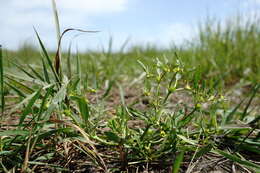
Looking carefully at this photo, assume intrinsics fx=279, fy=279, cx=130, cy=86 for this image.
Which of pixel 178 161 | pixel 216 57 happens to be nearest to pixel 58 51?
pixel 178 161

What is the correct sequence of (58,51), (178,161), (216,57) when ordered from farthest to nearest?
(216,57)
(58,51)
(178,161)

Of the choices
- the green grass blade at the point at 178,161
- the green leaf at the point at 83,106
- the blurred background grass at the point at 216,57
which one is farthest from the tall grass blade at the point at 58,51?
the blurred background grass at the point at 216,57

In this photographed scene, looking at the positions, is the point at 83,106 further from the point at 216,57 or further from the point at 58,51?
the point at 216,57

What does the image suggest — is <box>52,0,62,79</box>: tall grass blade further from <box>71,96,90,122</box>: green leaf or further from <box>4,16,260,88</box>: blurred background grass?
<box>4,16,260,88</box>: blurred background grass

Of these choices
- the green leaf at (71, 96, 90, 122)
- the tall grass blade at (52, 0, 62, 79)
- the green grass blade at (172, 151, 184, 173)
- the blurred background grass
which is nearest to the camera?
the green grass blade at (172, 151, 184, 173)

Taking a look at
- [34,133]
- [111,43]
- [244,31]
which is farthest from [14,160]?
[244,31]

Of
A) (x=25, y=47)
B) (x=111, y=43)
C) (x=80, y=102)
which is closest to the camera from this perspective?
(x=80, y=102)

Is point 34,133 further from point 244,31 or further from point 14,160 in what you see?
point 244,31

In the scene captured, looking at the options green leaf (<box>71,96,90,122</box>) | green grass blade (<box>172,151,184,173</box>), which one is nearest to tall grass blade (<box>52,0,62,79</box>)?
green leaf (<box>71,96,90,122</box>)

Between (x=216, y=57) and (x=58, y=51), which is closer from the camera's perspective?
(x=58, y=51)

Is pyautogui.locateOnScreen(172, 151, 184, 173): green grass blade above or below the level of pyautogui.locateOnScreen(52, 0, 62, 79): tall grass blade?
below

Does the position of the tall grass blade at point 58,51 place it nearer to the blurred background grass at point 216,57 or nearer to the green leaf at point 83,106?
the green leaf at point 83,106
